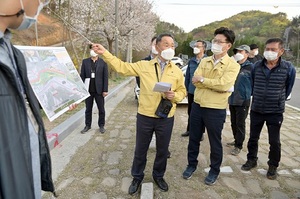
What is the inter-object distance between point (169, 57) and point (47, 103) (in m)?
1.49

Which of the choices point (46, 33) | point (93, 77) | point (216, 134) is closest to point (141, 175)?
point (216, 134)

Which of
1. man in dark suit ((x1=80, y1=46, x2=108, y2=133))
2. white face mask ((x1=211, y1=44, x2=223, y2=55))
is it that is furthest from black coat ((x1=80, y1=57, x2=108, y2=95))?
white face mask ((x1=211, y1=44, x2=223, y2=55))

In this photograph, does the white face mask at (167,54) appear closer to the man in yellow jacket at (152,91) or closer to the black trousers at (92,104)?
the man in yellow jacket at (152,91)

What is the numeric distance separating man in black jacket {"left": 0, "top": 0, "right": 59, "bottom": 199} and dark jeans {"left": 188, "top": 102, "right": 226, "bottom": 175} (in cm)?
237

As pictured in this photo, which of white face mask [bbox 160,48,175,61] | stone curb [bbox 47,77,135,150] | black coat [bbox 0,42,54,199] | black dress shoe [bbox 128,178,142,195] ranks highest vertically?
white face mask [bbox 160,48,175,61]

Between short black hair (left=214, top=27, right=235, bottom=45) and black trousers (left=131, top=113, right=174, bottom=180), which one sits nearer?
black trousers (left=131, top=113, right=174, bottom=180)

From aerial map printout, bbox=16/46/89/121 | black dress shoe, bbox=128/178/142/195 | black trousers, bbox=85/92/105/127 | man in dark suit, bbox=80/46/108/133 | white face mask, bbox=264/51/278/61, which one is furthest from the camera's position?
black trousers, bbox=85/92/105/127

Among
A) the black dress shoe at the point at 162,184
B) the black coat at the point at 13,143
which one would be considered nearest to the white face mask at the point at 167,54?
the black dress shoe at the point at 162,184

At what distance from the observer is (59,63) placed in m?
2.94

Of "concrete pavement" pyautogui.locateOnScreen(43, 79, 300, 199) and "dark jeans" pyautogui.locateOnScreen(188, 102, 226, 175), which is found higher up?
"dark jeans" pyautogui.locateOnScreen(188, 102, 226, 175)

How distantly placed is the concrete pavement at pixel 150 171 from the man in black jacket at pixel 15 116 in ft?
6.54

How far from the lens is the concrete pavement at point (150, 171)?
3.03 meters

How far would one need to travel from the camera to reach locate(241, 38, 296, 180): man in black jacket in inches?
129

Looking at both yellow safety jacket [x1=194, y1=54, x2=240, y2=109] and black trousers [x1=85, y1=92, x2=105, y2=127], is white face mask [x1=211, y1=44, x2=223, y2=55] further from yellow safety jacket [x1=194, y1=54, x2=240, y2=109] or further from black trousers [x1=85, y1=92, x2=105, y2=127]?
black trousers [x1=85, y1=92, x2=105, y2=127]
